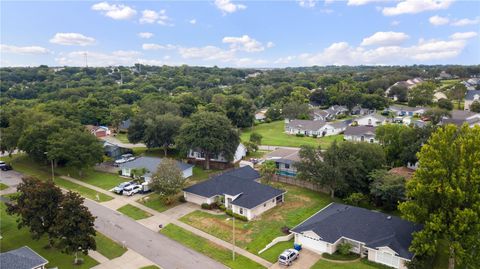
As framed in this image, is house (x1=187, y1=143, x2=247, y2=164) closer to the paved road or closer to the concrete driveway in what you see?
the paved road

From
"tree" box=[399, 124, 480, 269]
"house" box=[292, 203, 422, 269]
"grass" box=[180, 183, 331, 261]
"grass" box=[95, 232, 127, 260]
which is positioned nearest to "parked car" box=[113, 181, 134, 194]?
"grass" box=[180, 183, 331, 261]

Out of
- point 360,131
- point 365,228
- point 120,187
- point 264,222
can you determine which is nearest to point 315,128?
point 360,131

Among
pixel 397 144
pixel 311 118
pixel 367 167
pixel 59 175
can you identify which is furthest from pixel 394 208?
pixel 311 118

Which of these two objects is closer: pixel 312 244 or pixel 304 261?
pixel 304 261

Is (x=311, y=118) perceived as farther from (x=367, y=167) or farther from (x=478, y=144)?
(x=478, y=144)

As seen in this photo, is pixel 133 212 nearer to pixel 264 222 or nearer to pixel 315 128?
pixel 264 222

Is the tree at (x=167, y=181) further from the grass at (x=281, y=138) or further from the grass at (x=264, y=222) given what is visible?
the grass at (x=281, y=138)
